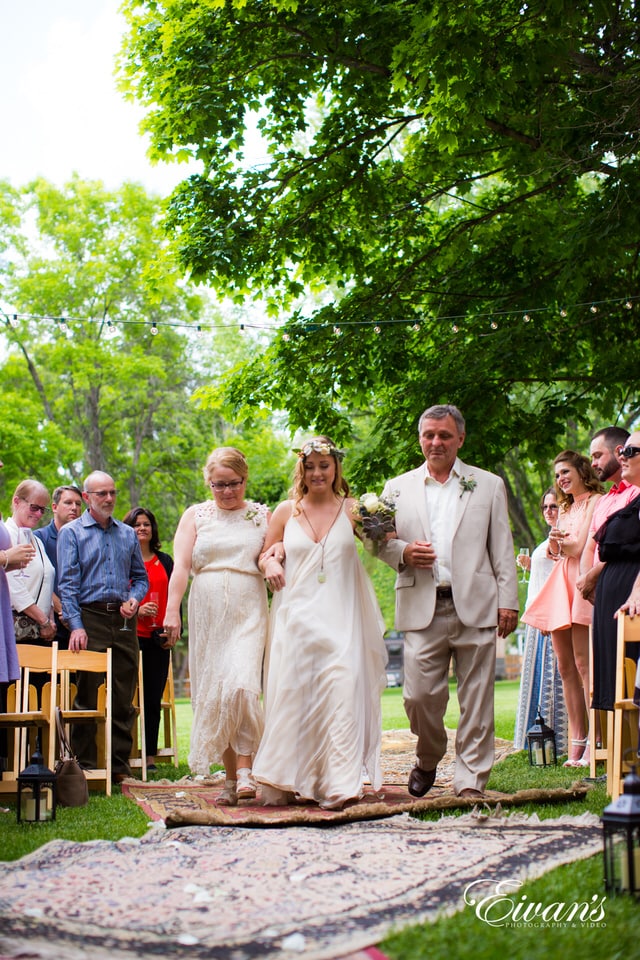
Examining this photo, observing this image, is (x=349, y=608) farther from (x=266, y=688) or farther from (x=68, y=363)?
(x=68, y=363)

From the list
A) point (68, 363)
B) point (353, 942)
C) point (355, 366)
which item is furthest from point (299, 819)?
point (68, 363)

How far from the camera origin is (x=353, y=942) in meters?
3.24

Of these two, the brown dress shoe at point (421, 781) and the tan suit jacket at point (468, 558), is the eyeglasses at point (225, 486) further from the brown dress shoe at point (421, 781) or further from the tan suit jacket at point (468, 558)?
the brown dress shoe at point (421, 781)

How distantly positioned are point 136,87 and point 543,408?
19.9ft

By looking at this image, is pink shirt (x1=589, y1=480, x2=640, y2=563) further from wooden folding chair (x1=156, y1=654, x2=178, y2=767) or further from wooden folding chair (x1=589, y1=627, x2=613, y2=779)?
A: wooden folding chair (x1=156, y1=654, x2=178, y2=767)

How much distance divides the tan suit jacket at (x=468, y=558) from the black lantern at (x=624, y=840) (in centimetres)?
278

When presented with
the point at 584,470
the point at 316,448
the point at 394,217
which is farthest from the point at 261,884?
the point at 394,217

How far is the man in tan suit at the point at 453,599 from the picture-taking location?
648 centimetres

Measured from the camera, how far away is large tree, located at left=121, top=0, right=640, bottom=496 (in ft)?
35.4

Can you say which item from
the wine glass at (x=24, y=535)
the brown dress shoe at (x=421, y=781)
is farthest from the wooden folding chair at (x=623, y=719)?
the wine glass at (x=24, y=535)

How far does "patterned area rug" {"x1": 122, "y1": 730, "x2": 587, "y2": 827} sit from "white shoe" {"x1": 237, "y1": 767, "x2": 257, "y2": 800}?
5 centimetres

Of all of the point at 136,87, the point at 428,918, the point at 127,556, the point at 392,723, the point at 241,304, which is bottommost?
the point at 392,723

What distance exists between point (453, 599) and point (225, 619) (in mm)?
1647

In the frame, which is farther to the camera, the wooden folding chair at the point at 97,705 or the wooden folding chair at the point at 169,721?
the wooden folding chair at the point at 169,721
